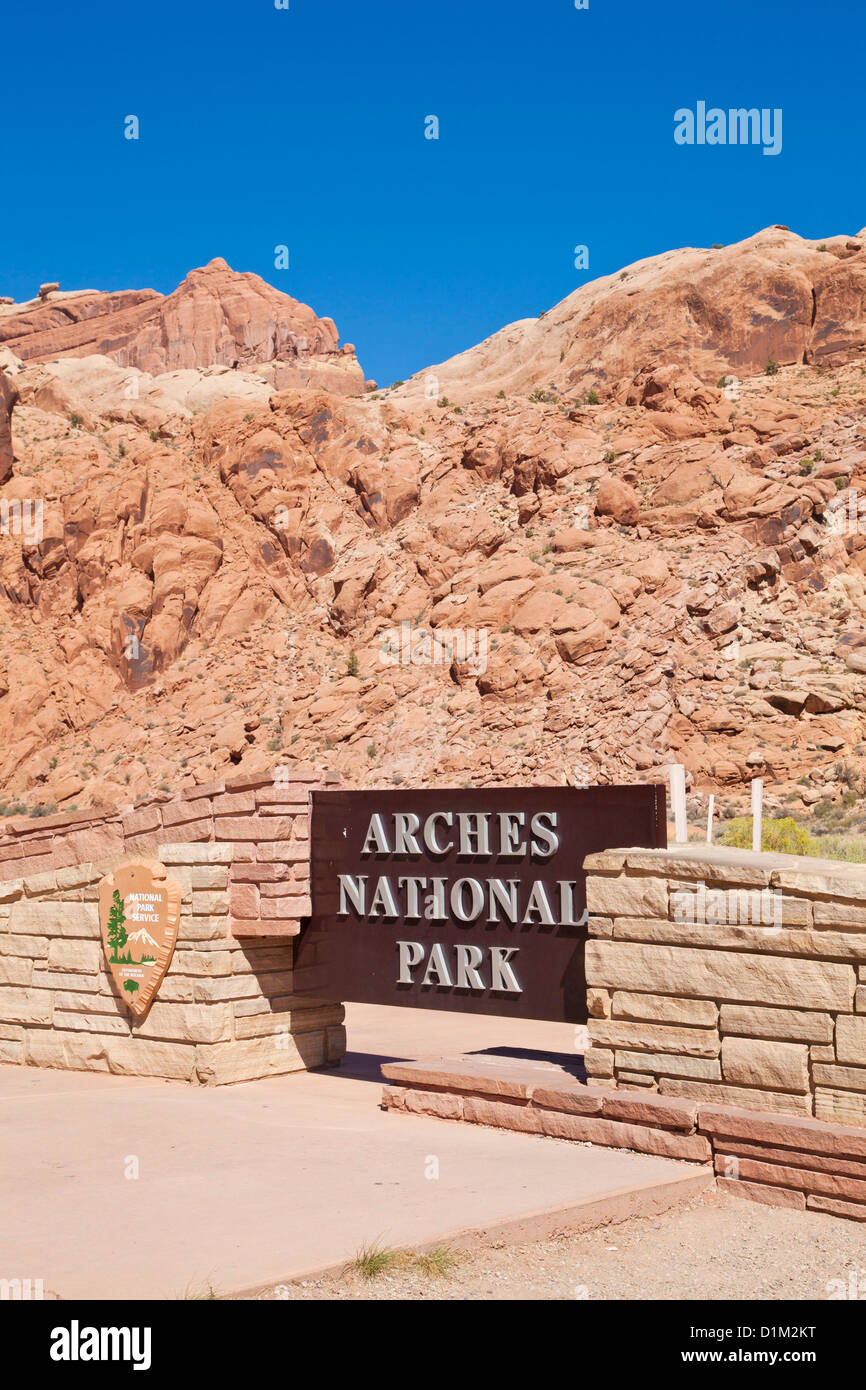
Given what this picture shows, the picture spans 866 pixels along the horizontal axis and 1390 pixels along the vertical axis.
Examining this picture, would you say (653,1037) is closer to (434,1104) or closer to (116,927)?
(434,1104)

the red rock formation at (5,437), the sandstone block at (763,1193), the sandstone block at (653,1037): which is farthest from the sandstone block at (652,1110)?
the red rock formation at (5,437)

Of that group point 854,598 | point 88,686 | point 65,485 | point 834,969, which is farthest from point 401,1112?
point 65,485

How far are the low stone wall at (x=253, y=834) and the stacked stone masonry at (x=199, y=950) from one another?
11 mm

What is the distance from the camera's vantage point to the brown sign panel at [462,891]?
327 inches

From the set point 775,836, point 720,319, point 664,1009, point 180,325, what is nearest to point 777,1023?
point 664,1009

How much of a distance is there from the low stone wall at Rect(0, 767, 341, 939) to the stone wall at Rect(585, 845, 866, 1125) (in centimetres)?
278

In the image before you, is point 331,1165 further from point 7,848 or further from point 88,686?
point 88,686

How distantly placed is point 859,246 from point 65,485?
1295 inches

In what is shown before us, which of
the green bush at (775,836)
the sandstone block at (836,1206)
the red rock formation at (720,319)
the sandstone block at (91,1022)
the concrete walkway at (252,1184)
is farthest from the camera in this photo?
the red rock formation at (720,319)

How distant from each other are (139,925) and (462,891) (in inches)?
114

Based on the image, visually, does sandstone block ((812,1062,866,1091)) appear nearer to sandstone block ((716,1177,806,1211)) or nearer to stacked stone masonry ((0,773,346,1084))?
sandstone block ((716,1177,806,1211))

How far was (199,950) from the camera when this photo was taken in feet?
32.2

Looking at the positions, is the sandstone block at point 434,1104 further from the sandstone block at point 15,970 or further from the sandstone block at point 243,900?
the sandstone block at point 15,970

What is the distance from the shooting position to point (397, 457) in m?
49.1
